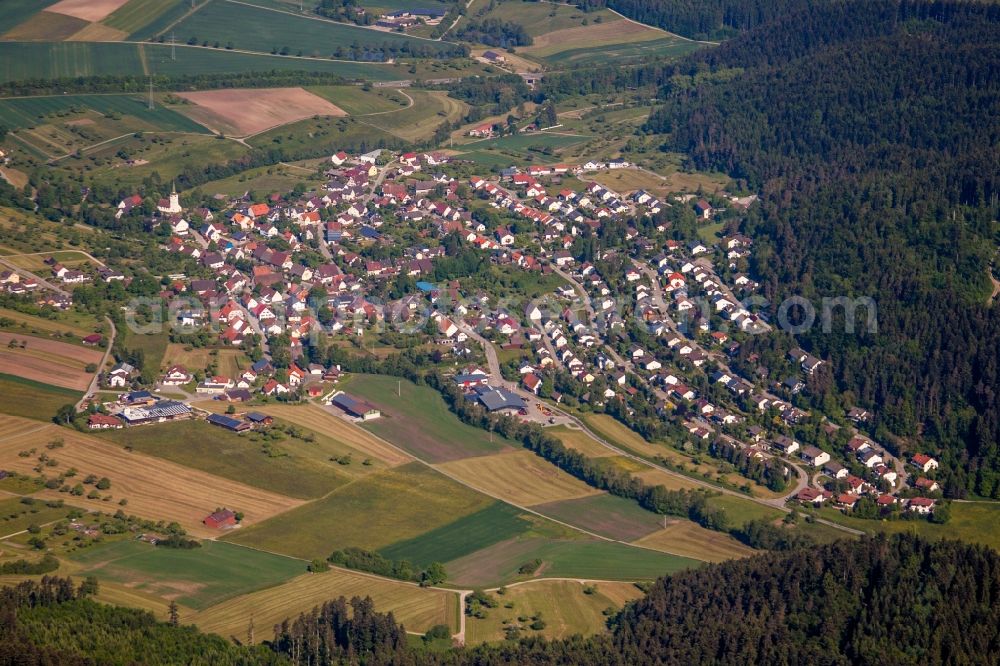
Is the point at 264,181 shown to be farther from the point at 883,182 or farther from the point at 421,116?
the point at 883,182

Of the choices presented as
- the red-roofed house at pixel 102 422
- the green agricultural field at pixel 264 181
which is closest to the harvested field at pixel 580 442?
the red-roofed house at pixel 102 422

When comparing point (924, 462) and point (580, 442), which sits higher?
point (924, 462)

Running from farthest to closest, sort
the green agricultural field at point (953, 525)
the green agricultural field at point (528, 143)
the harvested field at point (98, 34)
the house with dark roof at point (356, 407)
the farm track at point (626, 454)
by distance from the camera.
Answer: the harvested field at point (98, 34) → the green agricultural field at point (528, 143) → the house with dark roof at point (356, 407) → the farm track at point (626, 454) → the green agricultural field at point (953, 525)

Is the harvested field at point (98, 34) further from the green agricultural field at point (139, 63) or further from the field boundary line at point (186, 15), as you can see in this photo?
the field boundary line at point (186, 15)

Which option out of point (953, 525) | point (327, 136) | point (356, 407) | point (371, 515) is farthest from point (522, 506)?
point (327, 136)

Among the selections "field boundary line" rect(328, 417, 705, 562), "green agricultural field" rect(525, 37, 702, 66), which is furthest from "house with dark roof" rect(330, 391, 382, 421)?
"green agricultural field" rect(525, 37, 702, 66)

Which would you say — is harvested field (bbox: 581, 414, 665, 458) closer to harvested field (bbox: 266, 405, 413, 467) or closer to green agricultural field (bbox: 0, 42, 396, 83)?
harvested field (bbox: 266, 405, 413, 467)
